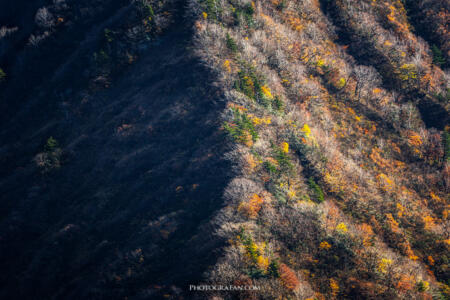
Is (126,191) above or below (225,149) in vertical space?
below

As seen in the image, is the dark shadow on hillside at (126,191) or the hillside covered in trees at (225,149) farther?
the dark shadow on hillside at (126,191)

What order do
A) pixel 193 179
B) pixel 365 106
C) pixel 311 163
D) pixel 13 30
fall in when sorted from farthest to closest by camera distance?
pixel 13 30
pixel 365 106
pixel 311 163
pixel 193 179

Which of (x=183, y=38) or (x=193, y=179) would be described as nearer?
(x=193, y=179)

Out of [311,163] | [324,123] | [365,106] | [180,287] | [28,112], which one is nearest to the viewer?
[180,287]

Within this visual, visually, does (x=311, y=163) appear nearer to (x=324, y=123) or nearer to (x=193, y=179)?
(x=324, y=123)

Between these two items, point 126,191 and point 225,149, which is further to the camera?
point 126,191

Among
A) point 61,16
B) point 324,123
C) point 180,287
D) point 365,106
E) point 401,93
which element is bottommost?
point 61,16

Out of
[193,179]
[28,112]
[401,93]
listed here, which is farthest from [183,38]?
[401,93]

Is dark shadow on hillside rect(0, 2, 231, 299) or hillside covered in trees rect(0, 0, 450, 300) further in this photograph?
dark shadow on hillside rect(0, 2, 231, 299)
